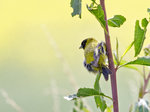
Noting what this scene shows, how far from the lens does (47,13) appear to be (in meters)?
8.33

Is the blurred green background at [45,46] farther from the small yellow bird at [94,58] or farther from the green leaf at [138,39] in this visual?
the green leaf at [138,39]

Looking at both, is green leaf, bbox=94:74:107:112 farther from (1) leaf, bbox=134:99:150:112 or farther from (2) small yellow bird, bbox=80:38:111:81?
(1) leaf, bbox=134:99:150:112

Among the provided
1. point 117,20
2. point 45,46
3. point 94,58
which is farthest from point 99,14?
point 45,46

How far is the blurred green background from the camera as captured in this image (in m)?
5.04

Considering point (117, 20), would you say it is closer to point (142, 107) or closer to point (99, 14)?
point (99, 14)

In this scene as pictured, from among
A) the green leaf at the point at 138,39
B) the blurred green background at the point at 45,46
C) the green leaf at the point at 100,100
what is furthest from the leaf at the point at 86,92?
the blurred green background at the point at 45,46

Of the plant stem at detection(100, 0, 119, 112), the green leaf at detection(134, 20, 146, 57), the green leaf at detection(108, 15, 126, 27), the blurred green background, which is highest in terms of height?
the blurred green background

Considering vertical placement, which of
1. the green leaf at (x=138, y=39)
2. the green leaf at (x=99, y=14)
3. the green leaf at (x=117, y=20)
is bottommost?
the green leaf at (x=138, y=39)

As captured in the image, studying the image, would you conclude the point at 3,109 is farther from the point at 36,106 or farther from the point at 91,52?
the point at 91,52

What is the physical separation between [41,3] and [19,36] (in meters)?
1.14

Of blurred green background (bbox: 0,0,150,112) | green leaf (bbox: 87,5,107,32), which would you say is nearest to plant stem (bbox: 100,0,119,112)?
green leaf (bbox: 87,5,107,32)

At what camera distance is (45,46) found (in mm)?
7543

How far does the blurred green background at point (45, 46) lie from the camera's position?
5039 millimetres

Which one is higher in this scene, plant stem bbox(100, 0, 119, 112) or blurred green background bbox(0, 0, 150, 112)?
blurred green background bbox(0, 0, 150, 112)
